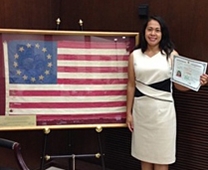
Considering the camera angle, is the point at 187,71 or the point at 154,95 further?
the point at 154,95

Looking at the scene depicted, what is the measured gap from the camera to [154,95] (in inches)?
101

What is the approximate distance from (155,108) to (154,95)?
0.10 meters

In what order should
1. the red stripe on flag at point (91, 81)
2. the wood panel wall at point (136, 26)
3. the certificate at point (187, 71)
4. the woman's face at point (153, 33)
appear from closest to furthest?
the certificate at point (187, 71)
the woman's face at point (153, 33)
the red stripe on flag at point (91, 81)
the wood panel wall at point (136, 26)

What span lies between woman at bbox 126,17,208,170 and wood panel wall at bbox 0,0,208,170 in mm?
299

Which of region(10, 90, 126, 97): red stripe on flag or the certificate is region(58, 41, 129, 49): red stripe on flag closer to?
region(10, 90, 126, 97): red stripe on flag

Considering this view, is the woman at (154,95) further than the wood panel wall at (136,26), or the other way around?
the wood panel wall at (136,26)

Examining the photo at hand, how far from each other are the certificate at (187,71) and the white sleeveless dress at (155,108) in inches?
2.9

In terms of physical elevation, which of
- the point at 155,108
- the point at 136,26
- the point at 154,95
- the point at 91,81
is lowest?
the point at 155,108

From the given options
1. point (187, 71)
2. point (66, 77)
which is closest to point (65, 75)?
point (66, 77)

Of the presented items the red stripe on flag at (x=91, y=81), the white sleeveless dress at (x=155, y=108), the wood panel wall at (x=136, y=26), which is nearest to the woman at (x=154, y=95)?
the white sleeveless dress at (x=155, y=108)

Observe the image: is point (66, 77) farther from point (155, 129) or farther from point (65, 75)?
point (155, 129)

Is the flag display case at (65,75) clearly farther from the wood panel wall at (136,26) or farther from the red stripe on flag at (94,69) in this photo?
the wood panel wall at (136,26)

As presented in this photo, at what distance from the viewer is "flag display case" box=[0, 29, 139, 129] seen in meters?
2.58

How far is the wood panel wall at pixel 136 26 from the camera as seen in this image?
9.11 feet
